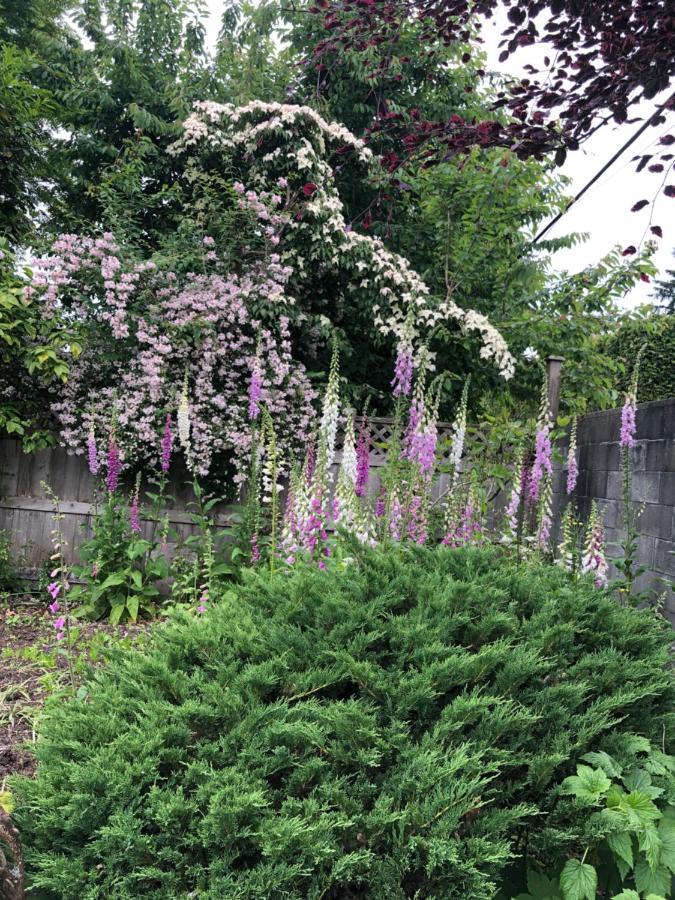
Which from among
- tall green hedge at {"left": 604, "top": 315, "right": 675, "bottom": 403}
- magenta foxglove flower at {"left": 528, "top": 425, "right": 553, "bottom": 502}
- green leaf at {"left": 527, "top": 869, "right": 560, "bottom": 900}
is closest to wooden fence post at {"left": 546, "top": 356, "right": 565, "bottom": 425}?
magenta foxglove flower at {"left": 528, "top": 425, "right": 553, "bottom": 502}

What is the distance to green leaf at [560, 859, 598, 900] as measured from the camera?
56.0 inches

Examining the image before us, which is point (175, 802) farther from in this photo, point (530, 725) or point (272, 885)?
point (530, 725)

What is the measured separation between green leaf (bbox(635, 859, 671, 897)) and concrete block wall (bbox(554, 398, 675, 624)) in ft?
6.80

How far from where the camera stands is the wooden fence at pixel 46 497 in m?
6.42

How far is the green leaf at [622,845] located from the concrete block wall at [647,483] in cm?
207

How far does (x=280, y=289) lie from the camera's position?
6.35m

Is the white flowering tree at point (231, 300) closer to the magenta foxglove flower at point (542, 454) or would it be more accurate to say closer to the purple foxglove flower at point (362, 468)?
the purple foxglove flower at point (362, 468)

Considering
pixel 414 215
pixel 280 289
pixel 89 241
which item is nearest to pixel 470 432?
pixel 280 289

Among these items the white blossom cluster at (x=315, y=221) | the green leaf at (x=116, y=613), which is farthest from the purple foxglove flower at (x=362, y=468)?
the white blossom cluster at (x=315, y=221)

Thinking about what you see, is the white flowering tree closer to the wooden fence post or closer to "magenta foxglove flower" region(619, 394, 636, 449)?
the wooden fence post

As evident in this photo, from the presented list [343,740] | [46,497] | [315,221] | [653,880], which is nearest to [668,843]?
[653,880]

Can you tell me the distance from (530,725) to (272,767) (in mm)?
637

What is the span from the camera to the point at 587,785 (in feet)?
5.08

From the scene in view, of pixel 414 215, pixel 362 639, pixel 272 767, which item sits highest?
pixel 414 215
